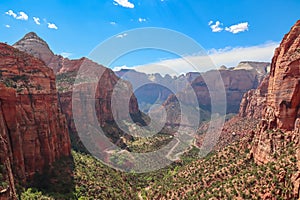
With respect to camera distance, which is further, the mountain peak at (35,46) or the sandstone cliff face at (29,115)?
the mountain peak at (35,46)

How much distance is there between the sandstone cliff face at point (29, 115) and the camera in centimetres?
3525

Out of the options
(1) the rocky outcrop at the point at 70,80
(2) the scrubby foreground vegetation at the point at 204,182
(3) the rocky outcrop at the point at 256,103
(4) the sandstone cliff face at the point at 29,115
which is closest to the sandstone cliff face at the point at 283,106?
(2) the scrubby foreground vegetation at the point at 204,182

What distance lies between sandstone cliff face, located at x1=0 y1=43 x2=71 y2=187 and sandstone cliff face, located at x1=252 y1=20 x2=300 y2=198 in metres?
36.4

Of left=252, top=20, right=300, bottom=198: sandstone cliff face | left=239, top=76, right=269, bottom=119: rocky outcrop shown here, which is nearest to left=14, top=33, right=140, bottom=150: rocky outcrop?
left=239, top=76, right=269, bottom=119: rocky outcrop

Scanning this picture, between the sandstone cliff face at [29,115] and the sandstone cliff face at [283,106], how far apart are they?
36.4 metres

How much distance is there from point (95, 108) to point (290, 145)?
72.2 m

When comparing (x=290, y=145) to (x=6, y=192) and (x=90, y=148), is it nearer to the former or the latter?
(x=6, y=192)

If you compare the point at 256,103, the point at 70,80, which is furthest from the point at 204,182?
the point at 256,103

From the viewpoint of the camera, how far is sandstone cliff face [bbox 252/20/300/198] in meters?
36.1

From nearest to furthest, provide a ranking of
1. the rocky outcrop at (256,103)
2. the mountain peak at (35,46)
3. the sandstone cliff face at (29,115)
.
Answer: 1. the sandstone cliff face at (29,115)
2. the rocky outcrop at (256,103)
3. the mountain peak at (35,46)

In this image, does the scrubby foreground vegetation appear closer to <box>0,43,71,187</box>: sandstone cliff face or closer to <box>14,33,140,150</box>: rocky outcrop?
<box>0,43,71,187</box>: sandstone cliff face

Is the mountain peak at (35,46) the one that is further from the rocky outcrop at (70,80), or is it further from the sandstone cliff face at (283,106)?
the sandstone cliff face at (283,106)

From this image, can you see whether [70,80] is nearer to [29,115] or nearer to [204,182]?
[29,115]

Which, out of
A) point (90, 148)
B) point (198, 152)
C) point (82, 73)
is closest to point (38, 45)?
point (82, 73)
